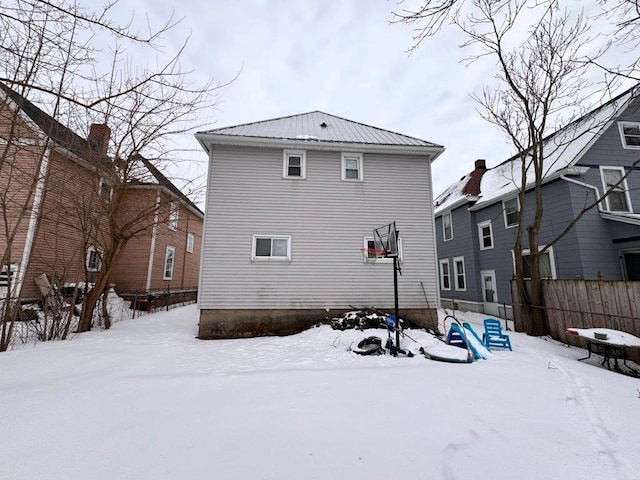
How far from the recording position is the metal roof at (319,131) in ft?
30.7

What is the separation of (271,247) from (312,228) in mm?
1483

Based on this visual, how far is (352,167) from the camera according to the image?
9.62 m

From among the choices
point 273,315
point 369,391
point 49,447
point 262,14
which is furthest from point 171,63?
point 273,315

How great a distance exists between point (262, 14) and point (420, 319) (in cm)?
874

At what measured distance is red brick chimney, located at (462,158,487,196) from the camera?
1588 cm

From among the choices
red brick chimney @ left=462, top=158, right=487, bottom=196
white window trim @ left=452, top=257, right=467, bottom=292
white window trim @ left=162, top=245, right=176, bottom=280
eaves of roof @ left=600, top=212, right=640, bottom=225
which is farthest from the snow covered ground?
red brick chimney @ left=462, top=158, right=487, bottom=196

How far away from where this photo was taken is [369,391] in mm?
3756

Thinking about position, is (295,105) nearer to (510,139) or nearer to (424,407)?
(510,139)

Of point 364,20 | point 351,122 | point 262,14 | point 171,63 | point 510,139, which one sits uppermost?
point 351,122

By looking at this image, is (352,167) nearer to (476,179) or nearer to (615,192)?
(615,192)

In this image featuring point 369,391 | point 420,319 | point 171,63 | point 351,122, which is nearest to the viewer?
point 369,391

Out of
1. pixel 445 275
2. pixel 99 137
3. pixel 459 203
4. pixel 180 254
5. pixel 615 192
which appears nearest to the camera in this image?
pixel 99 137

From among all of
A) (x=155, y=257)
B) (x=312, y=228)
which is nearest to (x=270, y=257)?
(x=312, y=228)

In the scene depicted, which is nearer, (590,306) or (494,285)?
(590,306)
